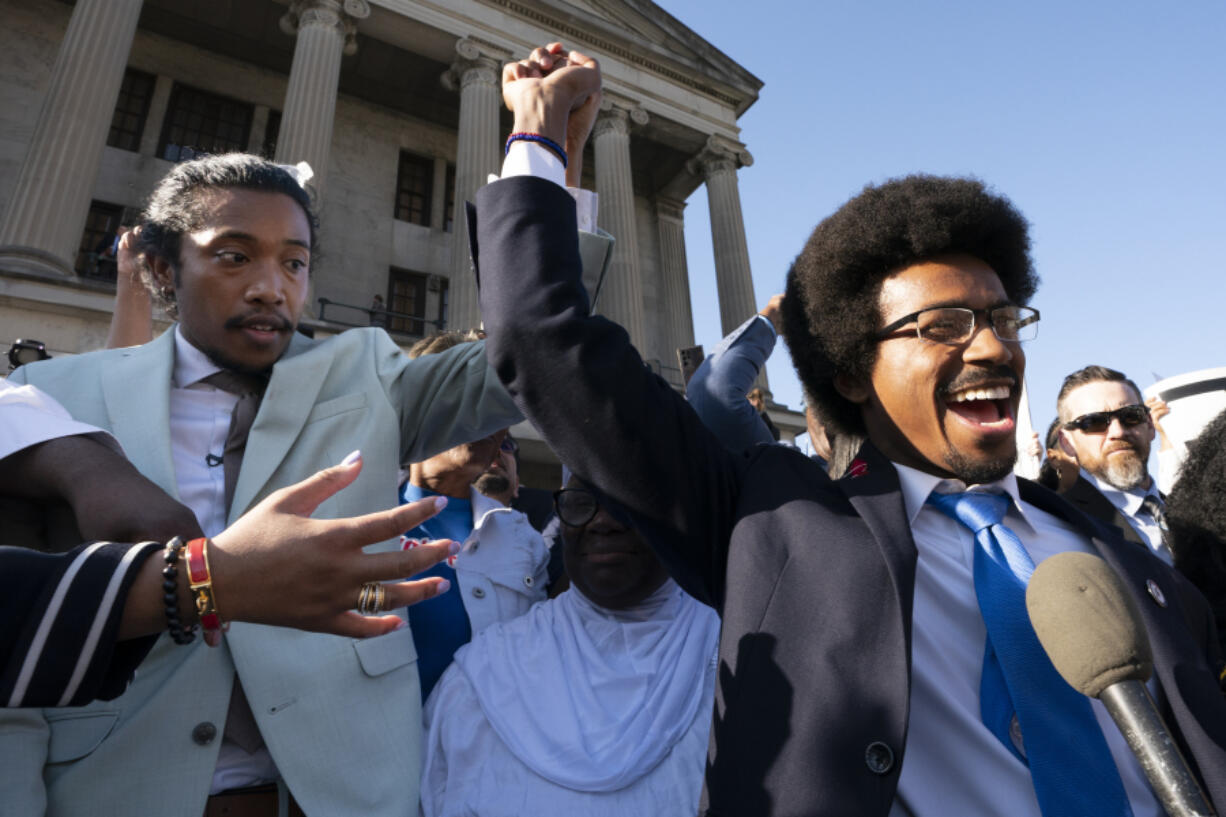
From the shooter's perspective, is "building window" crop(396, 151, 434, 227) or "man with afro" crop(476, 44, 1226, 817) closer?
"man with afro" crop(476, 44, 1226, 817)

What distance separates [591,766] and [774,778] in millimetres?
1033

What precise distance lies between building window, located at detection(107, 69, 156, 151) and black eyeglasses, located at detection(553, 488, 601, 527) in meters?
17.6

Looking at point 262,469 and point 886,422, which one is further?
point 886,422

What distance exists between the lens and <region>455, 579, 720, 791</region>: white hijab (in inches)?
87.6

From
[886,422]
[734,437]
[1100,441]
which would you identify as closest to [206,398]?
[734,437]

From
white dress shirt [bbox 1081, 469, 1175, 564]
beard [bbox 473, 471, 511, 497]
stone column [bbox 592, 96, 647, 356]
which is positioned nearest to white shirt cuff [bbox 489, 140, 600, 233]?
beard [bbox 473, 471, 511, 497]

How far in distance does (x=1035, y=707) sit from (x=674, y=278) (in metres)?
19.9

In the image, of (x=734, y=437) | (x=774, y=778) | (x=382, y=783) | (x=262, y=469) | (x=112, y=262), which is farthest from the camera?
(x=112, y=262)

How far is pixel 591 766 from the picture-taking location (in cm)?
219

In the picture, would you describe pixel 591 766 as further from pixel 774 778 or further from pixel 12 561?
pixel 12 561

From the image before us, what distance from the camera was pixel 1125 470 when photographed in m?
4.77

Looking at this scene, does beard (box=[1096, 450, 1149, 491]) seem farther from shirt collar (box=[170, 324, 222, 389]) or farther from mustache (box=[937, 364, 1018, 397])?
shirt collar (box=[170, 324, 222, 389])

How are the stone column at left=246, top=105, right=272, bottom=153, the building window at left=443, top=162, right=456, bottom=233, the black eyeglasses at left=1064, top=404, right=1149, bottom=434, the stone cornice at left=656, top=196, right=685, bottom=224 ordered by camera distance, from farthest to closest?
the stone cornice at left=656, top=196, right=685, bottom=224 < the building window at left=443, top=162, right=456, bottom=233 < the stone column at left=246, top=105, right=272, bottom=153 < the black eyeglasses at left=1064, top=404, right=1149, bottom=434

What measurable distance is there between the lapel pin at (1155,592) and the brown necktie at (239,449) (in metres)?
2.28
